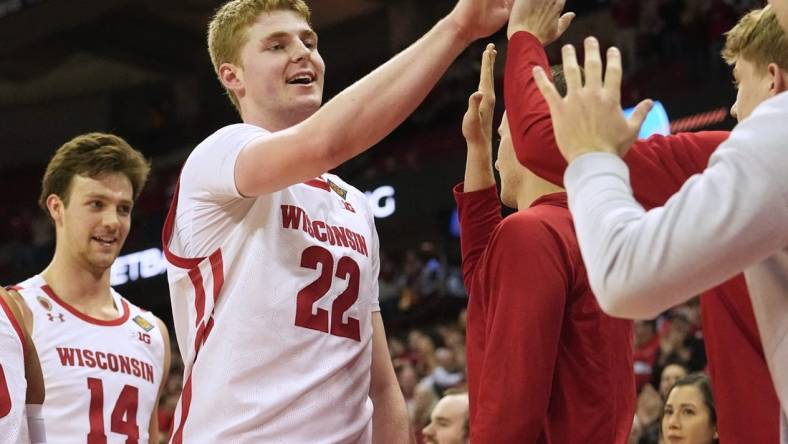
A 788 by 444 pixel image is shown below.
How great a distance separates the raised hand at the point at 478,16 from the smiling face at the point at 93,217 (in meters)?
2.72

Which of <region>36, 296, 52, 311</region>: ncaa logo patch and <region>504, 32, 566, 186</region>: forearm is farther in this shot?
<region>36, 296, 52, 311</region>: ncaa logo patch

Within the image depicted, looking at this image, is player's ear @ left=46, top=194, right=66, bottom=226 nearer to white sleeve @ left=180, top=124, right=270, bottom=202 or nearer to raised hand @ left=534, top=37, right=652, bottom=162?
white sleeve @ left=180, top=124, right=270, bottom=202

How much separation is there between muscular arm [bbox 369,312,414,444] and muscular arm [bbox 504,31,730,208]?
1208 millimetres

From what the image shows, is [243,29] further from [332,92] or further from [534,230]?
[332,92]

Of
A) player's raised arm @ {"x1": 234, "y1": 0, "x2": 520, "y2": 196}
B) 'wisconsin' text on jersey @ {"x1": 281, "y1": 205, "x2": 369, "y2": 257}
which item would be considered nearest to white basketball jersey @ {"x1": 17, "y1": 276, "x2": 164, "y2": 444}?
'wisconsin' text on jersey @ {"x1": 281, "y1": 205, "x2": 369, "y2": 257}

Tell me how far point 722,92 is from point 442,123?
660 cm

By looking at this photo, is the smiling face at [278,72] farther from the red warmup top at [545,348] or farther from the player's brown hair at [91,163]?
the player's brown hair at [91,163]

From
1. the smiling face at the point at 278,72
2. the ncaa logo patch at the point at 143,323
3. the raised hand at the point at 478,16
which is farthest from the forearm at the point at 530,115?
the ncaa logo patch at the point at 143,323

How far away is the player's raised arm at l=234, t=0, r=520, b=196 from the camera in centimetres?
262

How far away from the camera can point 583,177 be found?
1.88 m

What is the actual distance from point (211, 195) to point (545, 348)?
1030 millimetres

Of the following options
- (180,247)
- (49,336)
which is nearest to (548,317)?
(180,247)

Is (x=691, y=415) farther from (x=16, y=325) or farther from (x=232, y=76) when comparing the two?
(x=16, y=325)

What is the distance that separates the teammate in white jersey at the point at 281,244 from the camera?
2656 mm
